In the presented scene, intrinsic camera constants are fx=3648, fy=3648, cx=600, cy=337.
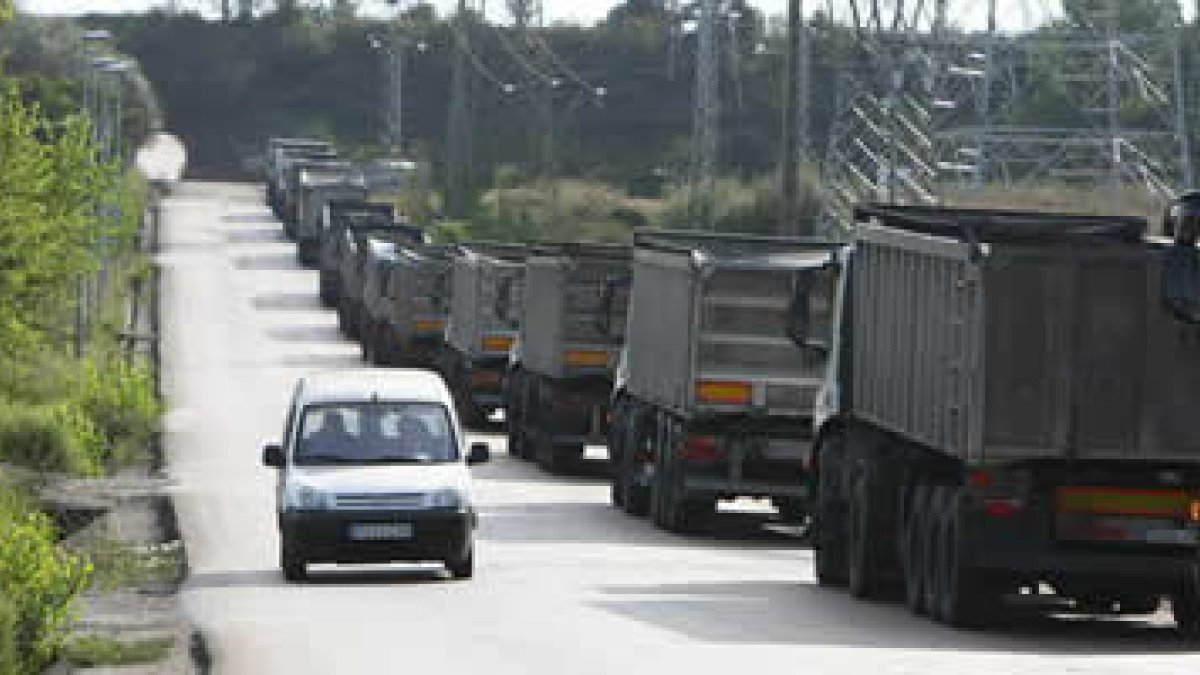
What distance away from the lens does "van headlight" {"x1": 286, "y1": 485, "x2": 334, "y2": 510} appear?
29375 mm

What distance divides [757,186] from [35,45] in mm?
52841

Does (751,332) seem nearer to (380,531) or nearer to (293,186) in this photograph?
(380,531)

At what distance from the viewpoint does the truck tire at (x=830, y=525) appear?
29141 millimetres

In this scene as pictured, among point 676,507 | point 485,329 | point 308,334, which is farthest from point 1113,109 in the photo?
point 676,507

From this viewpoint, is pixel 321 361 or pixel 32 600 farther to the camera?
pixel 321 361

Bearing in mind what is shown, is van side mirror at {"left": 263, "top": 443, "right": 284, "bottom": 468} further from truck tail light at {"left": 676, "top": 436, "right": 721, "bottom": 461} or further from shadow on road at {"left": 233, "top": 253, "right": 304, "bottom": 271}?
shadow on road at {"left": 233, "top": 253, "right": 304, "bottom": 271}

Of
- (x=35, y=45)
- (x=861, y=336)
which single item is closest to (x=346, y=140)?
(x=35, y=45)

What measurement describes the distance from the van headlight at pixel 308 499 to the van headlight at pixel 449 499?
2.74 ft

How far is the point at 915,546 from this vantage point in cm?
2617

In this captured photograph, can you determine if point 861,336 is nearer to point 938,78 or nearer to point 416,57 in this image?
point 938,78

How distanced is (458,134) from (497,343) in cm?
5517

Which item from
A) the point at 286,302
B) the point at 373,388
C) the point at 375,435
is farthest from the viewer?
the point at 286,302

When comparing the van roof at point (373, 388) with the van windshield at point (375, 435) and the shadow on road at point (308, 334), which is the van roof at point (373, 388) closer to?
the van windshield at point (375, 435)

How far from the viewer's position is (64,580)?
23.6 metres
